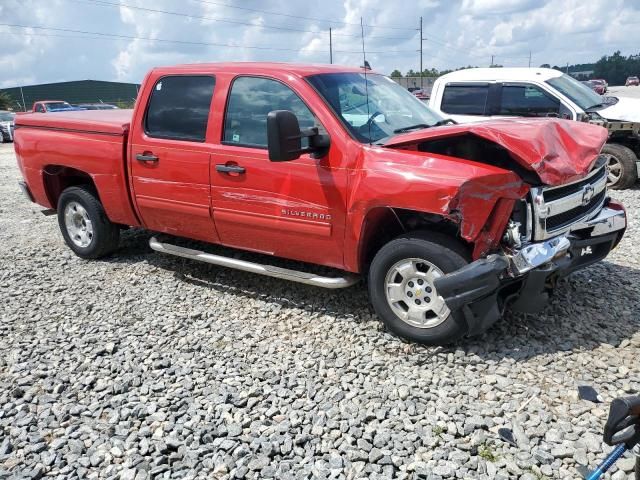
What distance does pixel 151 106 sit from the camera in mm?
5223

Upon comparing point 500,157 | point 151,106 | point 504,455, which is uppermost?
point 151,106

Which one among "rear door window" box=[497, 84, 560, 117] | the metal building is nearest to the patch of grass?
"rear door window" box=[497, 84, 560, 117]

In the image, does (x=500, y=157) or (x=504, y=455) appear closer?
(x=504, y=455)

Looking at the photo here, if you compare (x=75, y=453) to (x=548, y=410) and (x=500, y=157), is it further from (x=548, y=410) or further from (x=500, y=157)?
(x=500, y=157)

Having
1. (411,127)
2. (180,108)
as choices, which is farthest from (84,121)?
(411,127)

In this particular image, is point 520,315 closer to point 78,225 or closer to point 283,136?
point 283,136

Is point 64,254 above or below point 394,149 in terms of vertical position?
below

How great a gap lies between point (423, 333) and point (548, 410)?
0.96m

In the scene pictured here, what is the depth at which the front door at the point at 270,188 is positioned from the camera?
4.17 m

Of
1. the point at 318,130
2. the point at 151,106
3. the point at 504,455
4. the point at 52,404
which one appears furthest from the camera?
the point at 151,106

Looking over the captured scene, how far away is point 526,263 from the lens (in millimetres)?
3570

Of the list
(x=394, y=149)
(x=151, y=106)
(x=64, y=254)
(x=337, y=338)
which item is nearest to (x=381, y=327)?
(x=337, y=338)

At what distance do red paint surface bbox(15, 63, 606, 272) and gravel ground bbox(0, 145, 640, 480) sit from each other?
674 millimetres

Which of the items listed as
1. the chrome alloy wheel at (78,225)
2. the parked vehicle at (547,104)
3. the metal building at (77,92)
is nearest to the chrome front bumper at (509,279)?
the chrome alloy wheel at (78,225)
